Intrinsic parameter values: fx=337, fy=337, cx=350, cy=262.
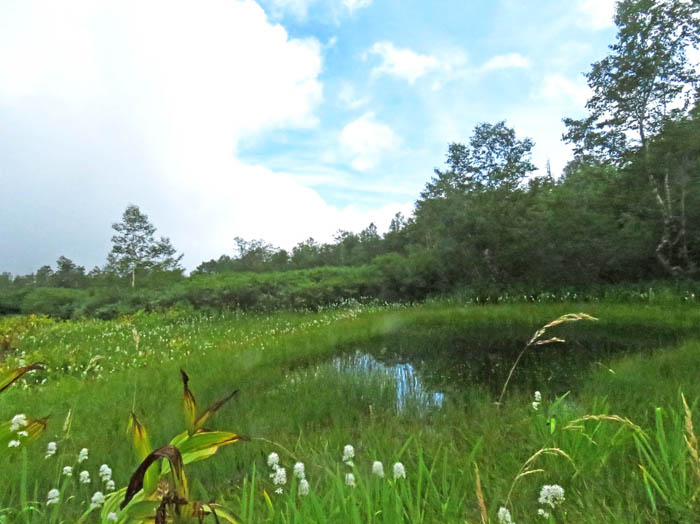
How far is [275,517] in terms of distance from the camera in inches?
90.9

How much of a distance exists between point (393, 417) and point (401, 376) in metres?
2.17

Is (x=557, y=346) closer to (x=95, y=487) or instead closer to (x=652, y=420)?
(x=652, y=420)

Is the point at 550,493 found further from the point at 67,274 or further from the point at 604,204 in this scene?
the point at 67,274

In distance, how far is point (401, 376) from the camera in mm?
7090

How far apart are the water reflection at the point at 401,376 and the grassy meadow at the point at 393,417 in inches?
2.6

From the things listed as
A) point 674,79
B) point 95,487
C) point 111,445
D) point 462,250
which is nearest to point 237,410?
point 111,445

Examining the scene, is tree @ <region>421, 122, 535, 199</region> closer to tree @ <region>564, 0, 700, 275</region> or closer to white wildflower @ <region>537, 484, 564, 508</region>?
tree @ <region>564, 0, 700, 275</region>

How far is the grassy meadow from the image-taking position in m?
2.32

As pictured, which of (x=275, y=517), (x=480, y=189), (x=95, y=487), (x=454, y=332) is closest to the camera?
(x=275, y=517)

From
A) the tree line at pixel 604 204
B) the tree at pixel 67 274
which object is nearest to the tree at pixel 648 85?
the tree line at pixel 604 204

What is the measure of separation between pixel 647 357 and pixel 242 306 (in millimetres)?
16937

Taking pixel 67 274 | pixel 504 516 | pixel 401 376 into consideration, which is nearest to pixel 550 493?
pixel 504 516

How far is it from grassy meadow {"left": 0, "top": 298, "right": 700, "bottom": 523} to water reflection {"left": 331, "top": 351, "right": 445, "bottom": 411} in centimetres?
7

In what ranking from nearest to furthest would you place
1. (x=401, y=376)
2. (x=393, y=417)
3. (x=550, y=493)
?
1. (x=550, y=493)
2. (x=393, y=417)
3. (x=401, y=376)
